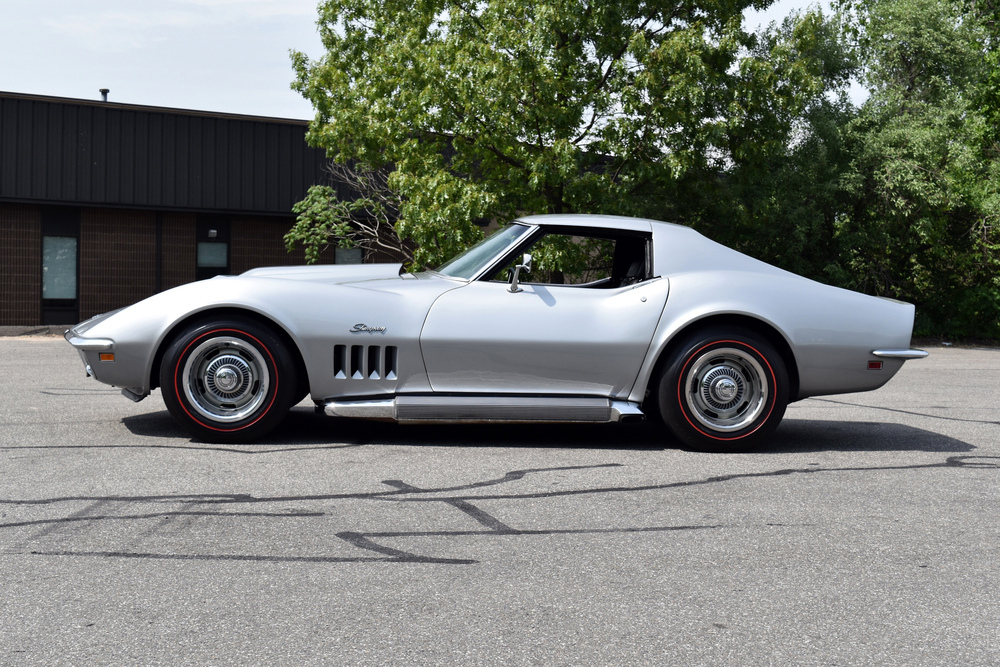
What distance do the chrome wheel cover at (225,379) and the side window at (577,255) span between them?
1539 mm

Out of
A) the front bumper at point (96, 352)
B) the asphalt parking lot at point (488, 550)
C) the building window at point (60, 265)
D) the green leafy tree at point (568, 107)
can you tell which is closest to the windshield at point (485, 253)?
the asphalt parking lot at point (488, 550)

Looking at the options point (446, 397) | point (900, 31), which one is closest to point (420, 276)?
point (446, 397)

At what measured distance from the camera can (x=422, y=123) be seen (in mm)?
17672

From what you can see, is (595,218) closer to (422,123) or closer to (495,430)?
(495,430)

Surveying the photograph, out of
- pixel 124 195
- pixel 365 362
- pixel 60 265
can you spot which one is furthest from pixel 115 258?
pixel 365 362

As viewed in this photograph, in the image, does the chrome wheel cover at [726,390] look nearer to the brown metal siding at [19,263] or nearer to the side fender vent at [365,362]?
the side fender vent at [365,362]

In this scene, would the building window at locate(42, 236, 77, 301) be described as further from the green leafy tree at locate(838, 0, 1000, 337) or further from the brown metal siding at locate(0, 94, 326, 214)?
the green leafy tree at locate(838, 0, 1000, 337)

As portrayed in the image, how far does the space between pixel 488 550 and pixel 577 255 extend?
4.14 metres

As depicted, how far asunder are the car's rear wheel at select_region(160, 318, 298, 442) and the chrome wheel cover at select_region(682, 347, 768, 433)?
94.6 inches

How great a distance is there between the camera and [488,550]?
368 centimetres

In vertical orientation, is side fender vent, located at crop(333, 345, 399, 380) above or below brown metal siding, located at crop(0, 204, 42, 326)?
below

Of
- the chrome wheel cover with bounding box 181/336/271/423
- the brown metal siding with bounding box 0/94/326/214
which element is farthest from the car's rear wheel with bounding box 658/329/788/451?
the brown metal siding with bounding box 0/94/326/214

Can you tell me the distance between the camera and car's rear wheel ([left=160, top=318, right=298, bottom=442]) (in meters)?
5.73

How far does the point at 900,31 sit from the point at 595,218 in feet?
86.3
